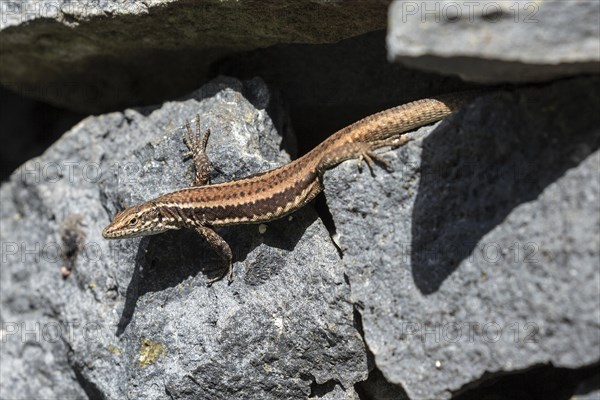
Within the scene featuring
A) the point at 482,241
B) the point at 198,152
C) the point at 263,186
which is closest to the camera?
the point at 482,241

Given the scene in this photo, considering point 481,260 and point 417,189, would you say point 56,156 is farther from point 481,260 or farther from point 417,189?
point 481,260

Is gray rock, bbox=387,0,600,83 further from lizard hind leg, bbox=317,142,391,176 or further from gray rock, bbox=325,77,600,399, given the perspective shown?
lizard hind leg, bbox=317,142,391,176

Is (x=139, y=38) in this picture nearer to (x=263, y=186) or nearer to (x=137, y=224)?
(x=137, y=224)

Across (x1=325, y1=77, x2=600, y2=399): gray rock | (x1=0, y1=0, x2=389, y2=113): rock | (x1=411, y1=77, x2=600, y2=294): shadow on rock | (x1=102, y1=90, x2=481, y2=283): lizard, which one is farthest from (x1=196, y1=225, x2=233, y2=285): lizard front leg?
(x1=0, y1=0, x2=389, y2=113): rock

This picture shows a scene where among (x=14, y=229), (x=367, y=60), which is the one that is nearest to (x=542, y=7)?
(x=367, y=60)

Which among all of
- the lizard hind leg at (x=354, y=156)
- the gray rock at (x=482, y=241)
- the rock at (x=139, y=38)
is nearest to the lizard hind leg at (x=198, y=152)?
the rock at (x=139, y=38)

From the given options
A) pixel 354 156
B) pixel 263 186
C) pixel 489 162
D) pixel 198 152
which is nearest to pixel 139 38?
pixel 198 152

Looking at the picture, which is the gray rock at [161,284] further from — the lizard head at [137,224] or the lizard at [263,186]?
the lizard head at [137,224]

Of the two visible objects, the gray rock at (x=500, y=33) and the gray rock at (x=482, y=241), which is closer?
the gray rock at (x=500, y=33)
